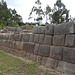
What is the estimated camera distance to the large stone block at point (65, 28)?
4593mm

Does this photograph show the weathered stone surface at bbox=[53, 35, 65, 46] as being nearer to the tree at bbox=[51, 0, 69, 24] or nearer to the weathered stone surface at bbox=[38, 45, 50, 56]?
the weathered stone surface at bbox=[38, 45, 50, 56]

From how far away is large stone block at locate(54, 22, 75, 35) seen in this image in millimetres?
4593

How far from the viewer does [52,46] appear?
18.2 feet

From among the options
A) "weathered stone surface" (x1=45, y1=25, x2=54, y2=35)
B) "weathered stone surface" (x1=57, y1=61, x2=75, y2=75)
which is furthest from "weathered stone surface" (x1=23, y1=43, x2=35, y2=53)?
"weathered stone surface" (x1=57, y1=61, x2=75, y2=75)

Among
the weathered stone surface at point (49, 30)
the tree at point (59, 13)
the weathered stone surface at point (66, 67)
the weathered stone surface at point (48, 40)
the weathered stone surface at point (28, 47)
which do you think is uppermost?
the tree at point (59, 13)

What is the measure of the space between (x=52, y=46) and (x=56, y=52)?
0.41 metres

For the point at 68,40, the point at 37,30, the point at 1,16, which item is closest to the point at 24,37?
the point at 37,30

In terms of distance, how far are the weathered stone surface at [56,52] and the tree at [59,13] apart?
37.1 meters

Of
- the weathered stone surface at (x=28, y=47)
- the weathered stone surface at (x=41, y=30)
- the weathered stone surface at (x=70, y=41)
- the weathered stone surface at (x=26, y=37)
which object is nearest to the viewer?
the weathered stone surface at (x=70, y=41)

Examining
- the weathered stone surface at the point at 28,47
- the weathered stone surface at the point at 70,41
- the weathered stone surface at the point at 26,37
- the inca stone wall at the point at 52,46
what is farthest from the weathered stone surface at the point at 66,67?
the weathered stone surface at the point at 26,37

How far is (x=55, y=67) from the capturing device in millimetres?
5215

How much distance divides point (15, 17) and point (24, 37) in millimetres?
35511

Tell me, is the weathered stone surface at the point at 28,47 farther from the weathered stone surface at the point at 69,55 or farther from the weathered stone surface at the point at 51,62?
the weathered stone surface at the point at 69,55

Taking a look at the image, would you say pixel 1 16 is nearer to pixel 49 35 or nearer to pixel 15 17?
pixel 15 17
